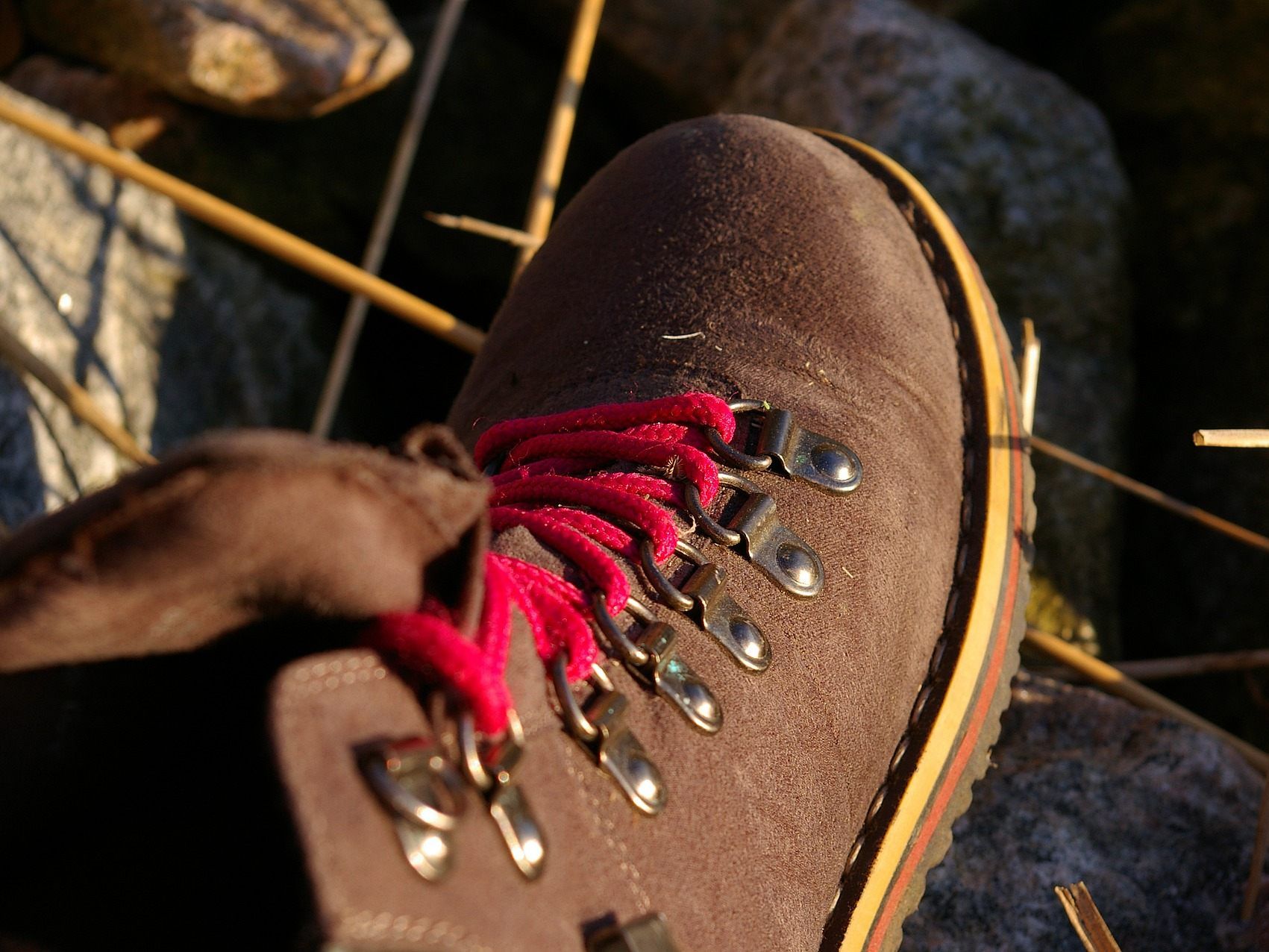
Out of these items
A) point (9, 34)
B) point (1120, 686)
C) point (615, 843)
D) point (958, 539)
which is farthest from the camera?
point (9, 34)

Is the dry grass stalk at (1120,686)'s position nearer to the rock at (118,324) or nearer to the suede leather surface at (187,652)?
the suede leather surface at (187,652)

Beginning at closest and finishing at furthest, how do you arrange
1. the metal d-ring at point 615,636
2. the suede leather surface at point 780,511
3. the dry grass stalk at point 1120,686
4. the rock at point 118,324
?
the suede leather surface at point 780,511, the metal d-ring at point 615,636, the dry grass stalk at point 1120,686, the rock at point 118,324

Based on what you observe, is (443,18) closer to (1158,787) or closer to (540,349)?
(540,349)

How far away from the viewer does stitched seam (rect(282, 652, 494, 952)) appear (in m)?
0.43

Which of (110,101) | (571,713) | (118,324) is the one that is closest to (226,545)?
(571,713)

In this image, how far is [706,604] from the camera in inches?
29.2

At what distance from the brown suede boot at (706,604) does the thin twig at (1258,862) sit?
217 mm

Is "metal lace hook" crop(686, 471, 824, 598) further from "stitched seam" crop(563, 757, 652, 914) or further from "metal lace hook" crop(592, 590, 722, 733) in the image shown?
"stitched seam" crop(563, 757, 652, 914)

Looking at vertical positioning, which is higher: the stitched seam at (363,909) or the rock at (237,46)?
the stitched seam at (363,909)

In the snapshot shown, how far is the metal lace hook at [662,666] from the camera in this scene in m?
0.68

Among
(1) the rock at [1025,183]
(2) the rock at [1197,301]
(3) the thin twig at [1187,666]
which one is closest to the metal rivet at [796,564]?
(3) the thin twig at [1187,666]

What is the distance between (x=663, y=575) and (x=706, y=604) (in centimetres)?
3

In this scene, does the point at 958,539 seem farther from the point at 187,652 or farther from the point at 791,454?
the point at 187,652

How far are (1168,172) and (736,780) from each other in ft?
4.54
